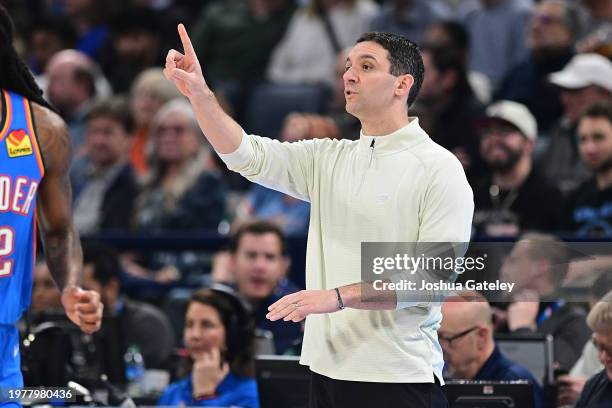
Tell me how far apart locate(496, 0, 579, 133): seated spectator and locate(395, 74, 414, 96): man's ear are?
231 inches

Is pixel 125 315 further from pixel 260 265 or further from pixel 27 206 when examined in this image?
pixel 27 206

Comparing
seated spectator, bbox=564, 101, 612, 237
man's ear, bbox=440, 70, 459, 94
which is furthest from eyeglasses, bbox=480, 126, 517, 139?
man's ear, bbox=440, 70, 459, 94

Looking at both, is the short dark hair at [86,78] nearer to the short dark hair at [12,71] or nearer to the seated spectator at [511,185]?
the seated spectator at [511,185]

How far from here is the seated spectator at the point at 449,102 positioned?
907cm

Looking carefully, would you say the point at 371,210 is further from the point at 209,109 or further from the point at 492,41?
the point at 492,41

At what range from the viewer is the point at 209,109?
390 centimetres

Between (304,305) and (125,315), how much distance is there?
4.04 m

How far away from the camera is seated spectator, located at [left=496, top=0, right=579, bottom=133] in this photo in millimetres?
9711

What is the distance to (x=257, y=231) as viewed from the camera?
746 cm

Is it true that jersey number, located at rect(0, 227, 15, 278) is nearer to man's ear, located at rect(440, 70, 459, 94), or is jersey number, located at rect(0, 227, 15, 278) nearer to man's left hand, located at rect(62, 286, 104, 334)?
man's left hand, located at rect(62, 286, 104, 334)

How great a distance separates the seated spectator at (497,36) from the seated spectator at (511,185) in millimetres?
1931

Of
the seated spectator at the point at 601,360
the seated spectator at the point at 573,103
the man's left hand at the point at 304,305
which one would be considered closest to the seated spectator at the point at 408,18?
the seated spectator at the point at 573,103

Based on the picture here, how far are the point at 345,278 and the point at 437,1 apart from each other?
778 centimetres

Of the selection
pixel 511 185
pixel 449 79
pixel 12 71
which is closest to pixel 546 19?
pixel 449 79
